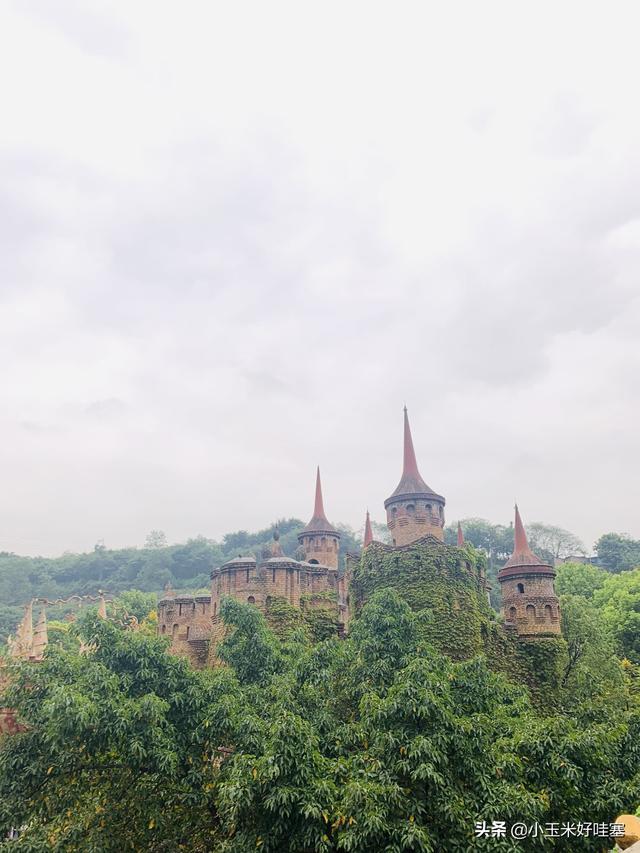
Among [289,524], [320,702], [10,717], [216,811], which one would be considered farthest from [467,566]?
[289,524]

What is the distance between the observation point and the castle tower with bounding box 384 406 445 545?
109ft

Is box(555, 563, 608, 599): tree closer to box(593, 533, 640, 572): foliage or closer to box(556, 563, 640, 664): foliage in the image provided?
box(556, 563, 640, 664): foliage

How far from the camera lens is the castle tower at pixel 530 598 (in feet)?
95.3

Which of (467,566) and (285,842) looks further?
(467,566)

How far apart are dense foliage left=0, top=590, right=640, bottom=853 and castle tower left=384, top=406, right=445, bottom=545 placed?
13.2 m

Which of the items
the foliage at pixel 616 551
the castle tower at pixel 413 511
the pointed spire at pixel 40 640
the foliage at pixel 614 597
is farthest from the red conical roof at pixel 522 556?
the foliage at pixel 616 551

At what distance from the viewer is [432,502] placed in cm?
3353

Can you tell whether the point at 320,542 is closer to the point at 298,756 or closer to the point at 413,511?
the point at 413,511

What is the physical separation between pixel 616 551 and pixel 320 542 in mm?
51567

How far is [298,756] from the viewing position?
522 inches

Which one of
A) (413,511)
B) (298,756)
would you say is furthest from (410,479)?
(298,756)

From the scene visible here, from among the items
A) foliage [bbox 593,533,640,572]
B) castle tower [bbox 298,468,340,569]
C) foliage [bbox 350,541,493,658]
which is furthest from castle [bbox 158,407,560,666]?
foliage [bbox 593,533,640,572]

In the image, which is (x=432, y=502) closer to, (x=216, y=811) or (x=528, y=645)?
(x=528, y=645)

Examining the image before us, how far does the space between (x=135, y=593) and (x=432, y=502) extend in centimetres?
4348
